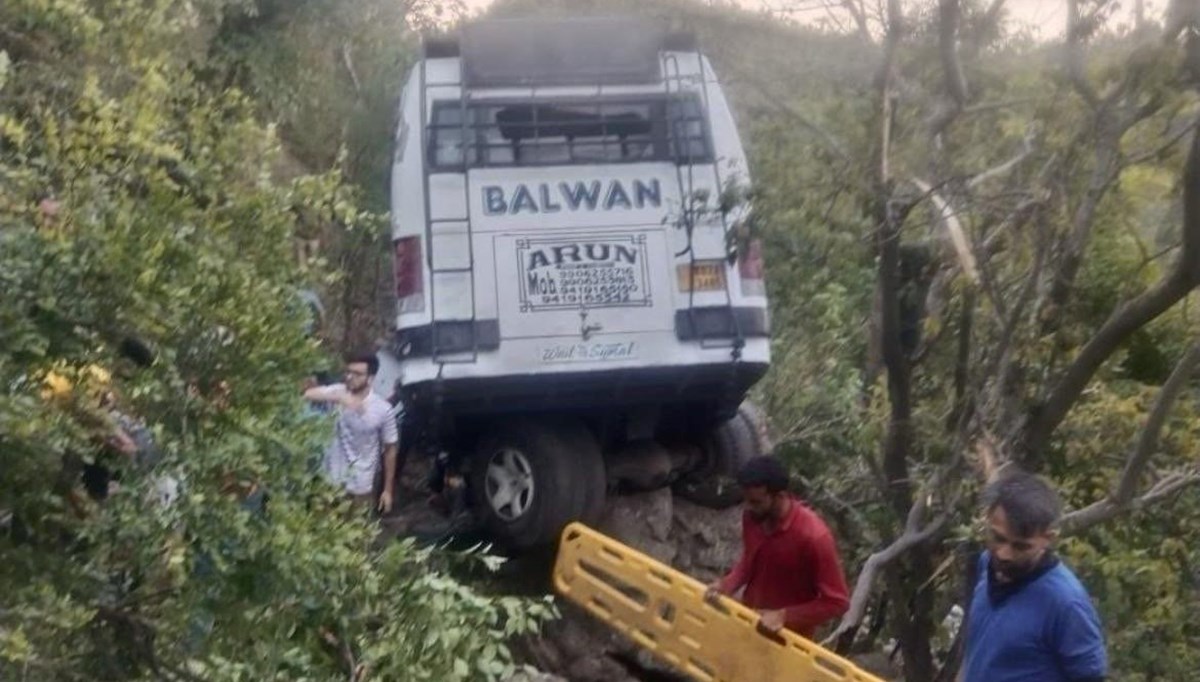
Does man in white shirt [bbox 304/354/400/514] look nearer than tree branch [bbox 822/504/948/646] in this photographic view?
No

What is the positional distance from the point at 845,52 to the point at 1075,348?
153 centimetres

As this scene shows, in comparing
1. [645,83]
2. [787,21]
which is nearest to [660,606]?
[787,21]

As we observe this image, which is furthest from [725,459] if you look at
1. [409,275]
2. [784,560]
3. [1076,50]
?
[1076,50]

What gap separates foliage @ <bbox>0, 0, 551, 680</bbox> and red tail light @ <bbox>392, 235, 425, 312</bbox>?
161 inches

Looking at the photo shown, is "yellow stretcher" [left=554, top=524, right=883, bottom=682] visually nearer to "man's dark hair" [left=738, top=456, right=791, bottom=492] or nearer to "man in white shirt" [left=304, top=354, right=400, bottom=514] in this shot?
"man's dark hair" [left=738, top=456, right=791, bottom=492]

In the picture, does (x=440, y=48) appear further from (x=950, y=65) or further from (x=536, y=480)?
(x=950, y=65)

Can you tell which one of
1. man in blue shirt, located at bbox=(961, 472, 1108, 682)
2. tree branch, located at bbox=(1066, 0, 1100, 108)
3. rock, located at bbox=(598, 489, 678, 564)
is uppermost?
tree branch, located at bbox=(1066, 0, 1100, 108)

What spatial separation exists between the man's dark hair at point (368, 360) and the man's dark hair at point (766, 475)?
3.41 meters

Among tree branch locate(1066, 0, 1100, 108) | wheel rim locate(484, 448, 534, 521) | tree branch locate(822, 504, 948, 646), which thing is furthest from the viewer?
wheel rim locate(484, 448, 534, 521)

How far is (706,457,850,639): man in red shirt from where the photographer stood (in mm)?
6590

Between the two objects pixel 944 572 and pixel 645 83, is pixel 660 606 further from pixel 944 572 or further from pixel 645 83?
pixel 645 83

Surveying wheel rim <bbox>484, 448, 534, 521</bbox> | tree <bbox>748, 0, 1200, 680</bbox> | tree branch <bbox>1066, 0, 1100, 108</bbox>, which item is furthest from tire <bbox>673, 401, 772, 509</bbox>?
tree branch <bbox>1066, 0, 1100, 108</bbox>

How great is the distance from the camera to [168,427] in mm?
4359

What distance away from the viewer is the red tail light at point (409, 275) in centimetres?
900
